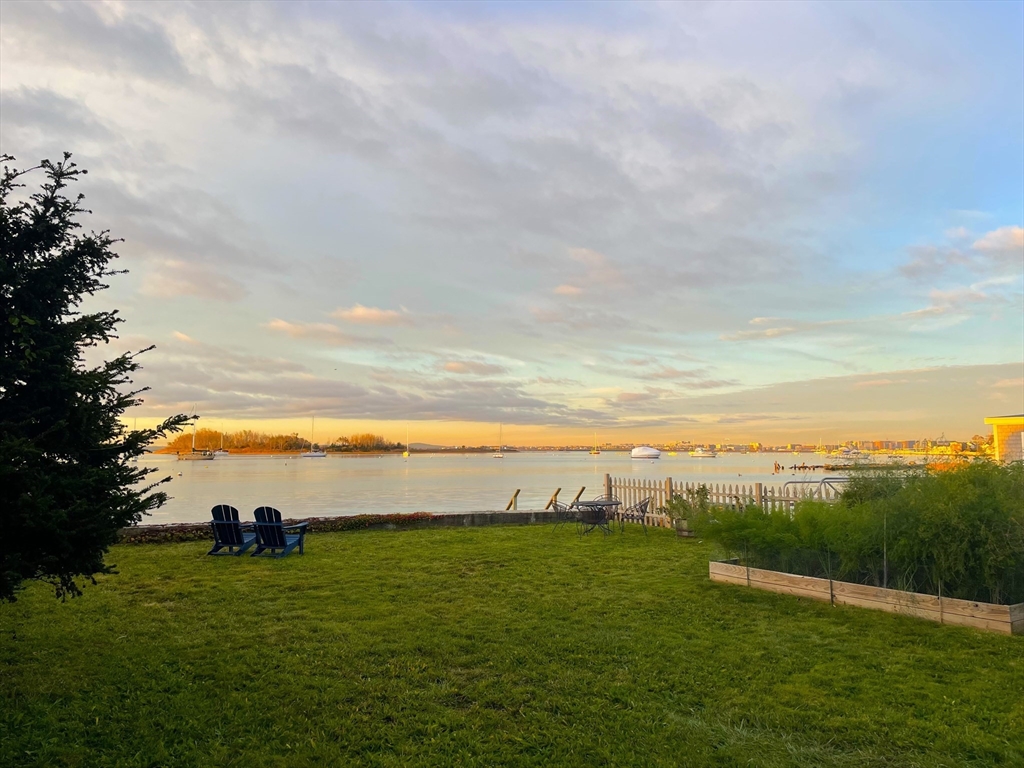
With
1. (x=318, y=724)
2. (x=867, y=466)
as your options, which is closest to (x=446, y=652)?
(x=318, y=724)

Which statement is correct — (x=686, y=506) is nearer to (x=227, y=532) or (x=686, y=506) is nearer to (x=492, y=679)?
(x=227, y=532)

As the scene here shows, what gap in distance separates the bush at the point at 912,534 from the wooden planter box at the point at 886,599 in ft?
0.80

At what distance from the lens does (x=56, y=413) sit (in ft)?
16.3

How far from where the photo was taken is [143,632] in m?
6.51

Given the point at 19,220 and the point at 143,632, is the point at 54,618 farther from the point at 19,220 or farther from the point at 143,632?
the point at 19,220

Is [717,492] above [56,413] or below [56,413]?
below

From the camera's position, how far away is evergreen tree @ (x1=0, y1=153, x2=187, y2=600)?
175 inches

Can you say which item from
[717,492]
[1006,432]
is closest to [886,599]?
[717,492]

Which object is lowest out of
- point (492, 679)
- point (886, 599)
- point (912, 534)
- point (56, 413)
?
point (492, 679)

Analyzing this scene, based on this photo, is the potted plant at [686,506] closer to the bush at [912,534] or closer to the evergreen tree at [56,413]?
the bush at [912,534]

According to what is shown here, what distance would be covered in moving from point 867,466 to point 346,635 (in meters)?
6.61

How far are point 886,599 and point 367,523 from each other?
1159cm

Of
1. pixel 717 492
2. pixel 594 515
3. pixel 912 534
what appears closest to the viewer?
pixel 912 534

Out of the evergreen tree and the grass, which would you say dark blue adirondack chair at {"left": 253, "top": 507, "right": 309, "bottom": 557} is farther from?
the evergreen tree
